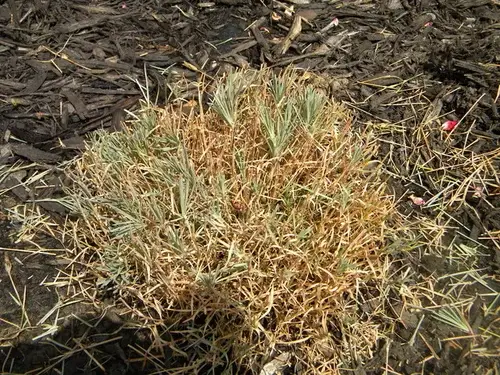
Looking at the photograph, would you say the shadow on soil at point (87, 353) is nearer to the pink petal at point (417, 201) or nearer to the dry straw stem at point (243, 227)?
the dry straw stem at point (243, 227)

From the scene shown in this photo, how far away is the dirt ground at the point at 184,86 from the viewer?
2.17 metres

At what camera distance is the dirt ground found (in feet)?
7.13

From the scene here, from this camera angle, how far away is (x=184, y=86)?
2.95m

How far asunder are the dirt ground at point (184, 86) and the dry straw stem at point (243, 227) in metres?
0.17

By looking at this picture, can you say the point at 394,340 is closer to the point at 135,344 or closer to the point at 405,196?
the point at 405,196

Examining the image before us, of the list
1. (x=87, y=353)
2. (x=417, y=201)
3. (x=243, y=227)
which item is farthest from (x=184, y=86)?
(x=87, y=353)

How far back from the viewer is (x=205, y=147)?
2.38 m

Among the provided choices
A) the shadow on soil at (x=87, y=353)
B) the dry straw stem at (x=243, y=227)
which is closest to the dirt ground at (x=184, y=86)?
the shadow on soil at (x=87, y=353)

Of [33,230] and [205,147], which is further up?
[205,147]

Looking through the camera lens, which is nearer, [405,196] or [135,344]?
[135,344]

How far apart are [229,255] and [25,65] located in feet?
5.74

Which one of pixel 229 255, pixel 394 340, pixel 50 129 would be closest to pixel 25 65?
pixel 50 129

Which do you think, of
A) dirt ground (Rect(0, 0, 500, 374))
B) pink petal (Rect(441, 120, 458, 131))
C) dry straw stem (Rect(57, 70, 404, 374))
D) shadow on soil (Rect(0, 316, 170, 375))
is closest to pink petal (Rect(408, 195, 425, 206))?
dirt ground (Rect(0, 0, 500, 374))

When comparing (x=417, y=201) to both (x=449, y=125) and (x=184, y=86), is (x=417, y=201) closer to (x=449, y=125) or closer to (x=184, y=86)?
(x=449, y=125)
